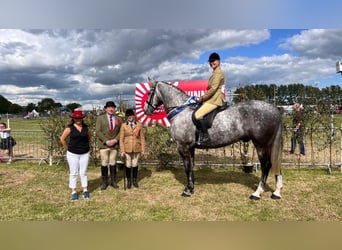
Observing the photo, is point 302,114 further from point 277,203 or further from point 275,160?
point 277,203

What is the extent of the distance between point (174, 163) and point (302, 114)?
3.72 meters

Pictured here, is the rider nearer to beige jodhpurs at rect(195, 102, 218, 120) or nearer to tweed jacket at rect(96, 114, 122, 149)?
beige jodhpurs at rect(195, 102, 218, 120)

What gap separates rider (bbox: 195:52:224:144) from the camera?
5.27 metres

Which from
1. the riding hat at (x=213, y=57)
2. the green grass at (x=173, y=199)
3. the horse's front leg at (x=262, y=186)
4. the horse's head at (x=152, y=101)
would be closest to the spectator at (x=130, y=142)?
the horse's head at (x=152, y=101)

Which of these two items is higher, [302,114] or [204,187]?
[302,114]

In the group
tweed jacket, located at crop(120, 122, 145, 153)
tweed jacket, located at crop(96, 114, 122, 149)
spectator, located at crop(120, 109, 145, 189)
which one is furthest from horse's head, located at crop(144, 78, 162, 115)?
tweed jacket, located at crop(96, 114, 122, 149)

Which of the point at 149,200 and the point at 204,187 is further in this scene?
the point at 204,187

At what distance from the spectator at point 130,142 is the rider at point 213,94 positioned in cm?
145

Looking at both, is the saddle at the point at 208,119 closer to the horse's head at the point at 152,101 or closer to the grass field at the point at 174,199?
the horse's head at the point at 152,101

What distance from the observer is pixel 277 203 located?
5152mm

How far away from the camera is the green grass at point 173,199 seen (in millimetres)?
4605

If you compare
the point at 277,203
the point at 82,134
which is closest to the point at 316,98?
the point at 277,203

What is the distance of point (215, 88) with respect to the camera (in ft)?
17.2

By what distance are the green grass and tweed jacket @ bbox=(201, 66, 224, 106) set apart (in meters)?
1.90
